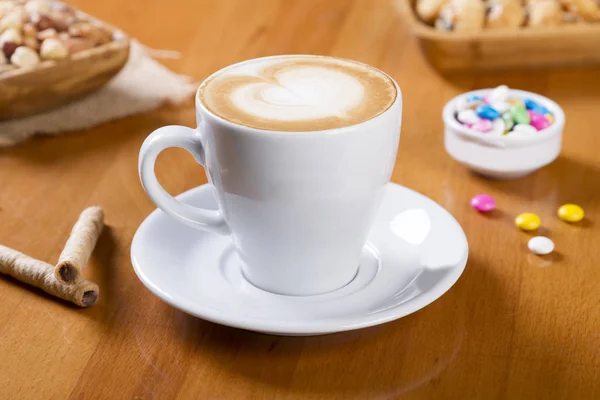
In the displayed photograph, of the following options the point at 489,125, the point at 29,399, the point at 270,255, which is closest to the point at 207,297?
the point at 270,255

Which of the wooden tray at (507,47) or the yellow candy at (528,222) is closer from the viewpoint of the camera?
the yellow candy at (528,222)

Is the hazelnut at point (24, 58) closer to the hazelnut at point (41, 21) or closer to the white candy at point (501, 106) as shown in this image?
the hazelnut at point (41, 21)

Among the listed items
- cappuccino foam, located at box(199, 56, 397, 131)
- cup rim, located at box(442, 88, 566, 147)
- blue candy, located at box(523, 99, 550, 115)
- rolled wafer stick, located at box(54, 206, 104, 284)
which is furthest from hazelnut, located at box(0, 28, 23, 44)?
blue candy, located at box(523, 99, 550, 115)

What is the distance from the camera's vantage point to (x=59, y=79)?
1208mm

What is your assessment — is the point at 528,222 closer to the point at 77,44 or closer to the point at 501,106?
the point at 501,106

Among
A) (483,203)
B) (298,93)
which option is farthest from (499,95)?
(298,93)

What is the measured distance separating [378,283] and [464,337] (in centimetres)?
10

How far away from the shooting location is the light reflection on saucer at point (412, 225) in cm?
85

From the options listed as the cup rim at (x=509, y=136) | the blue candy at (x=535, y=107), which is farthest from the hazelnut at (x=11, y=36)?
the blue candy at (x=535, y=107)

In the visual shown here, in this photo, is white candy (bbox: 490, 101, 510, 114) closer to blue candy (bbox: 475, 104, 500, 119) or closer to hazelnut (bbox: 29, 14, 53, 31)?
blue candy (bbox: 475, 104, 500, 119)

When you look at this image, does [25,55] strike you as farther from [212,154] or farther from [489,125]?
[489,125]

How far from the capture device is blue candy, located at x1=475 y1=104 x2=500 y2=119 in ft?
3.47

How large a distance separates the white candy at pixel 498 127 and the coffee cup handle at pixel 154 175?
0.42 m

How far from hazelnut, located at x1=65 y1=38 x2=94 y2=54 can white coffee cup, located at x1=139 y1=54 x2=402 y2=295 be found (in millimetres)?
527
